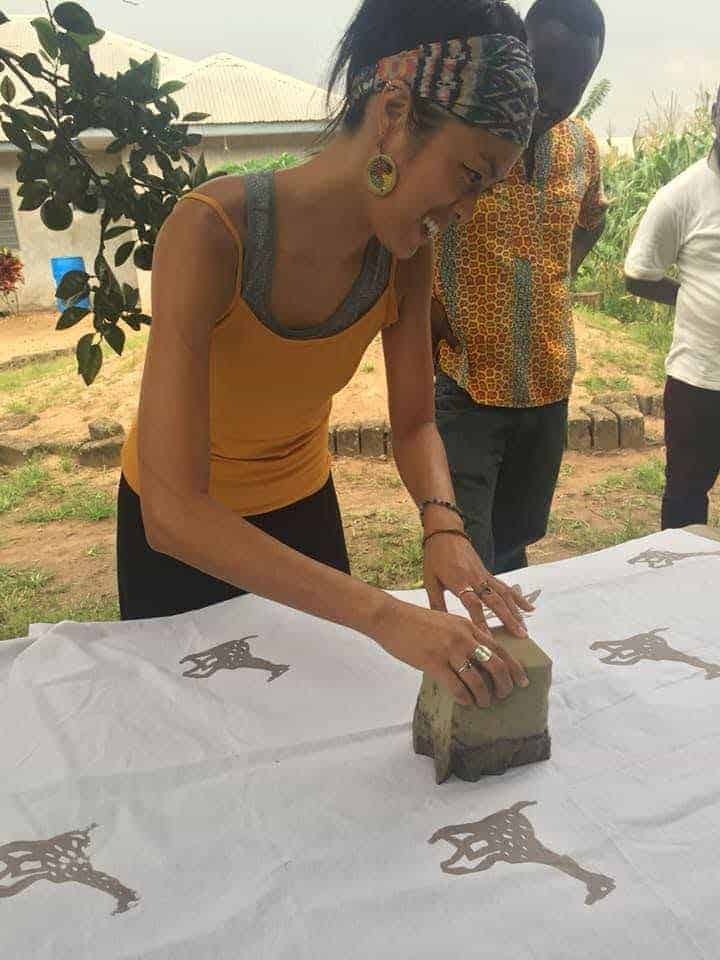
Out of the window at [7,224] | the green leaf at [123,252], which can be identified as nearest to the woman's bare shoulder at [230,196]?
the green leaf at [123,252]

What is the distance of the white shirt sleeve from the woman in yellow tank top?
1.33 meters

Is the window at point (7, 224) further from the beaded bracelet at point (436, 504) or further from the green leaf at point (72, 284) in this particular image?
the beaded bracelet at point (436, 504)

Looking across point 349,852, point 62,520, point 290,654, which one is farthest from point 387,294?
point 62,520

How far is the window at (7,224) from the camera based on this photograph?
38.7 ft

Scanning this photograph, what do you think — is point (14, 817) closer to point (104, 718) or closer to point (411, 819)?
point (104, 718)

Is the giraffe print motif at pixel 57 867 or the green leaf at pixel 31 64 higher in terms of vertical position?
the green leaf at pixel 31 64

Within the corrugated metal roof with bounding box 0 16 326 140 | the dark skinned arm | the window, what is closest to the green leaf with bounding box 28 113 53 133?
the dark skinned arm

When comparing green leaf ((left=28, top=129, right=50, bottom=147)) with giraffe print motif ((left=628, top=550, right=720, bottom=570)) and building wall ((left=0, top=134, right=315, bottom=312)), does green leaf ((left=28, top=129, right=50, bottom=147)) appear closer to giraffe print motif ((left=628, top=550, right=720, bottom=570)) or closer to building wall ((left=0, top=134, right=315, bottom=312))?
giraffe print motif ((left=628, top=550, right=720, bottom=570))

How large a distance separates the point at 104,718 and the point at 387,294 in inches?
30.7

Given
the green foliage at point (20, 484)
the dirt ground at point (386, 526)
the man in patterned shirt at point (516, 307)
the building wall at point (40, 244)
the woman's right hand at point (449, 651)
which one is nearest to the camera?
the woman's right hand at point (449, 651)

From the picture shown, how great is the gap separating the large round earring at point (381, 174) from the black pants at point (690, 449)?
162cm

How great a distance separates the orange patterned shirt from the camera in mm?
1974

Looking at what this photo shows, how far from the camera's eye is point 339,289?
1340mm

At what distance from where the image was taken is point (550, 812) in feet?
3.19
